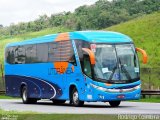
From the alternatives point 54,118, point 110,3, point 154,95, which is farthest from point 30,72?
point 110,3

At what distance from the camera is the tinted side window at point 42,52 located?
31.1m

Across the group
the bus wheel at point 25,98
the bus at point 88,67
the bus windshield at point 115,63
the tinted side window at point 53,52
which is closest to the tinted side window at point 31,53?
Result: the bus at point 88,67

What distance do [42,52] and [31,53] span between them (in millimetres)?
1595

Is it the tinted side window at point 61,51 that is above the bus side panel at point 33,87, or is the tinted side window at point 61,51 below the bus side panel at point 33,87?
above

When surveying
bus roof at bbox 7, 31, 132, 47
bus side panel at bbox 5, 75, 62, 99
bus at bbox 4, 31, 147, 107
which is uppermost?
bus roof at bbox 7, 31, 132, 47

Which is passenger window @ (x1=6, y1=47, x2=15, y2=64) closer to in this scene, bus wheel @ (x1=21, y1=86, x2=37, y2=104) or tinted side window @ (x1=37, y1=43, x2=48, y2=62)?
bus wheel @ (x1=21, y1=86, x2=37, y2=104)

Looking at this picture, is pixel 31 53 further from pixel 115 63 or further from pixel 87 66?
pixel 115 63

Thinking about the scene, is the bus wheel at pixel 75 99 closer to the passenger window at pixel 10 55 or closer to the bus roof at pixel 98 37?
the bus roof at pixel 98 37

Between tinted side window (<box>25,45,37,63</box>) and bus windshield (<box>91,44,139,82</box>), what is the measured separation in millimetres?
6330

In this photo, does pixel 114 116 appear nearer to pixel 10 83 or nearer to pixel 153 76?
pixel 10 83

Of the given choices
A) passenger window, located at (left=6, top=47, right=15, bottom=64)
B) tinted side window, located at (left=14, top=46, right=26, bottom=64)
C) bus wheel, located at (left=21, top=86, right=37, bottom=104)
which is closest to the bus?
tinted side window, located at (left=14, top=46, right=26, bottom=64)

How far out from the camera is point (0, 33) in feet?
502

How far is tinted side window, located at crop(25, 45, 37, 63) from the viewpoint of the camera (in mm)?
32487

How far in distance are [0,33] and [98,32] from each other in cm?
12641
